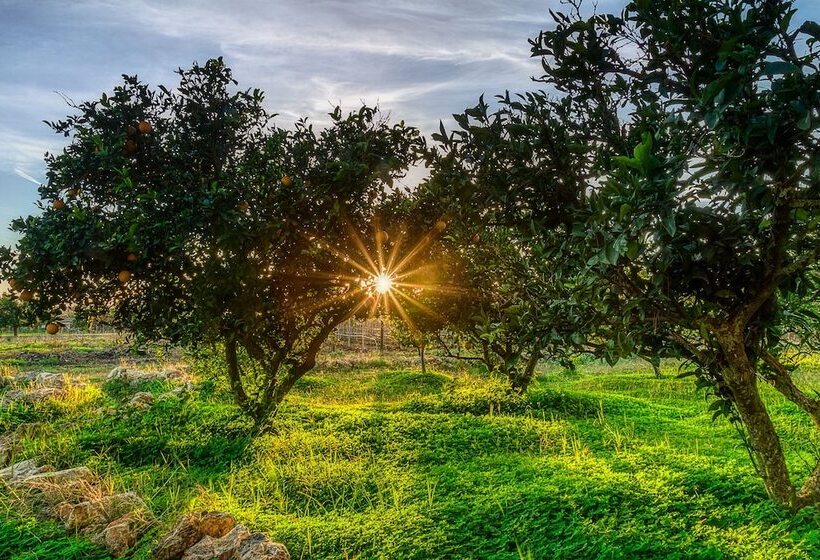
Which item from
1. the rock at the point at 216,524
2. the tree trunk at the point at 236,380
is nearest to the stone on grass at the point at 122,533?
the rock at the point at 216,524

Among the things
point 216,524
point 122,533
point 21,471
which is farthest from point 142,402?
point 216,524

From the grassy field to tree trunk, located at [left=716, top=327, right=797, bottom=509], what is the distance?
0.23 m

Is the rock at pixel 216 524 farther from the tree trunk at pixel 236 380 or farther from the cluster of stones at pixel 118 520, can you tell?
the tree trunk at pixel 236 380

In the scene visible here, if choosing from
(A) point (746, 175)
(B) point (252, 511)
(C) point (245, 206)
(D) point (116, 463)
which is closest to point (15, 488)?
(D) point (116, 463)

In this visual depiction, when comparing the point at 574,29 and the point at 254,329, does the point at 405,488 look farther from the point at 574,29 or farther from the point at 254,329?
the point at 574,29

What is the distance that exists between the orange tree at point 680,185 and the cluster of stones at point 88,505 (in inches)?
201

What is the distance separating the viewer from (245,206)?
8.07 metres

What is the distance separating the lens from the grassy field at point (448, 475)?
16.3 ft

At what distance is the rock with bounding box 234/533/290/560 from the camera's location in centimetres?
459

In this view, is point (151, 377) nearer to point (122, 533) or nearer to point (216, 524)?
point (122, 533)

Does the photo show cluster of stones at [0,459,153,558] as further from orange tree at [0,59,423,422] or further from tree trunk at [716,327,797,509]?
tree trunk at [716,327,797,509]

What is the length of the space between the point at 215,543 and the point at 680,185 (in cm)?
496

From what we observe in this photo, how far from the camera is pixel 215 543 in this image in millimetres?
4965

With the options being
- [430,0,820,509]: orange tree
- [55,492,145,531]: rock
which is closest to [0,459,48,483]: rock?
[55,492,145,531]: rock
